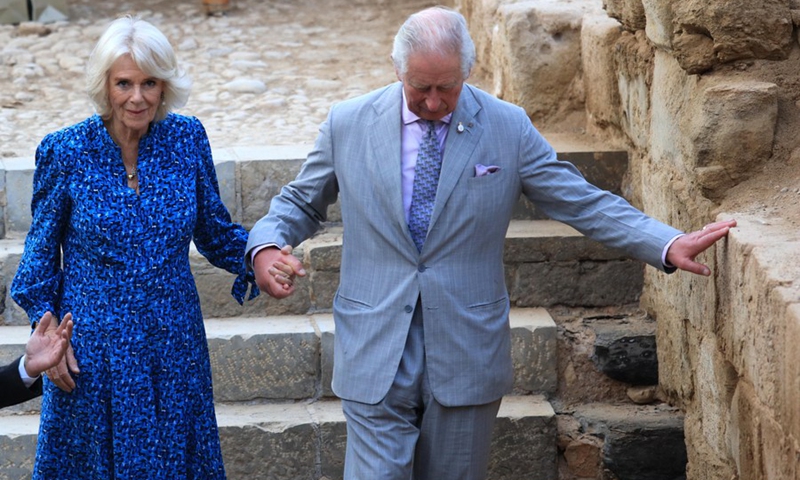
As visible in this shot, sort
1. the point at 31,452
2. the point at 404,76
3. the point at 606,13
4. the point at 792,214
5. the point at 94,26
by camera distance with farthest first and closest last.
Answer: the point at 94,26 → the point at 606,13 → the point at 31,452 → the point at 792,214 → the point at 404,76

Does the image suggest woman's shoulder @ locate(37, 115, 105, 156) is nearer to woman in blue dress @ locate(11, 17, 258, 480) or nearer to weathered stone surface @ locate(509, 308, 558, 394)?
woman in blue dress @ locate(11, 17, 258, 480)

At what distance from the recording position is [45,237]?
336 centimetres

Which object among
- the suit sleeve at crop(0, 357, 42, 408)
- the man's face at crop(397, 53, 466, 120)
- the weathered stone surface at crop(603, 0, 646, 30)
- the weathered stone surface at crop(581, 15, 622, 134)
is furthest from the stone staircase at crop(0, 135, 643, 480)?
the man's face at crop(397, 53, 466, 120)

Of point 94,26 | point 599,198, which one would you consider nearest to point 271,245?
point 599,198

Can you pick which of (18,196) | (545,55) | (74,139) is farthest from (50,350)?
(545,55)

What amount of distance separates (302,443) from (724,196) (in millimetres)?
1793

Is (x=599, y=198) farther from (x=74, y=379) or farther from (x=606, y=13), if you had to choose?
(x=606, y=13)

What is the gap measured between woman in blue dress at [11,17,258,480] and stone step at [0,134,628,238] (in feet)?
5.82

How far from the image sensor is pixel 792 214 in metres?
3.44

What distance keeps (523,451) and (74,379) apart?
183 centimetres

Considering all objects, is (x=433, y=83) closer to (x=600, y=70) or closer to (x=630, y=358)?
(x=630, y=358)

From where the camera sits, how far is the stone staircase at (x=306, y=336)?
14.7 ft

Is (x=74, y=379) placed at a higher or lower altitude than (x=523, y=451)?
higher

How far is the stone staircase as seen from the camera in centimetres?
447
